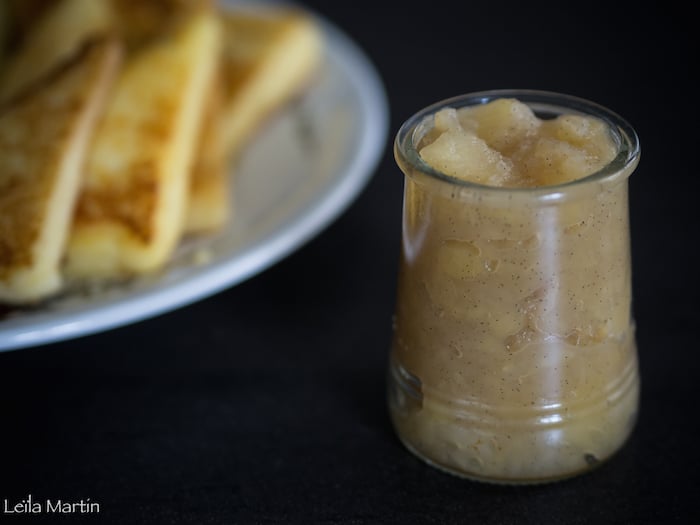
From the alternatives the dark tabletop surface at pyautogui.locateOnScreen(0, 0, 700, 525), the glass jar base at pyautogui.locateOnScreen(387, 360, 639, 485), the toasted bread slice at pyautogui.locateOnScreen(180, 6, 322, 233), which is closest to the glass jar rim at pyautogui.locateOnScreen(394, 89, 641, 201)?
the glass jar base at pyautogui.locateOnScreen(387, 360, 639, 485)

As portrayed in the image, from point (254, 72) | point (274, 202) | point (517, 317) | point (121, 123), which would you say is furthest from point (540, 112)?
point (254, 72)

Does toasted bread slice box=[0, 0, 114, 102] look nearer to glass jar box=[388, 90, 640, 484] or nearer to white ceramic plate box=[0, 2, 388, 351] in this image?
white ceramic plate box=[0, 2, 388, 351]

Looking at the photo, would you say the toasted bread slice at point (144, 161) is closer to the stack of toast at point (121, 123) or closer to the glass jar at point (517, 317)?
the stack of toast at point (121, 123)

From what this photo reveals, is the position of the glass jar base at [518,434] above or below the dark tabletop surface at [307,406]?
above

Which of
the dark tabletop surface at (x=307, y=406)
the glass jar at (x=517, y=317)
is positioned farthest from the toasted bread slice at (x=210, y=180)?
the glass jar at (x=517, y=317)

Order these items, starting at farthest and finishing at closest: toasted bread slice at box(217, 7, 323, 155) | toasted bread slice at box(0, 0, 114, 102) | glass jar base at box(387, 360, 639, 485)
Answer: toasted bread slice at box(217, 7, 323, 155) → toasted bread slice at box(0, 0, 114, 102) → glass jar base at box(387, 360, 639, 485)

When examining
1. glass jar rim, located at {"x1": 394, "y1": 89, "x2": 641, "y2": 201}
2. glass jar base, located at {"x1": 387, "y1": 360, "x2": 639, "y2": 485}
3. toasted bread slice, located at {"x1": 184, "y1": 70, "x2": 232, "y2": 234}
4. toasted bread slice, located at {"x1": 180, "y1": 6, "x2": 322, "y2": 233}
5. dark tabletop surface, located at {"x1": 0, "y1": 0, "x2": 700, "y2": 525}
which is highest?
glass jar rim, located at {"x1": 394, "y1": 89, "x2": 641, "y2": 201}

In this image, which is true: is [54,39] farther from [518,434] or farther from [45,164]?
[518,434]

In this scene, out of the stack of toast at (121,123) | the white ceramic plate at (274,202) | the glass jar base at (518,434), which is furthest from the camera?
the stack of toast at (121,123)
